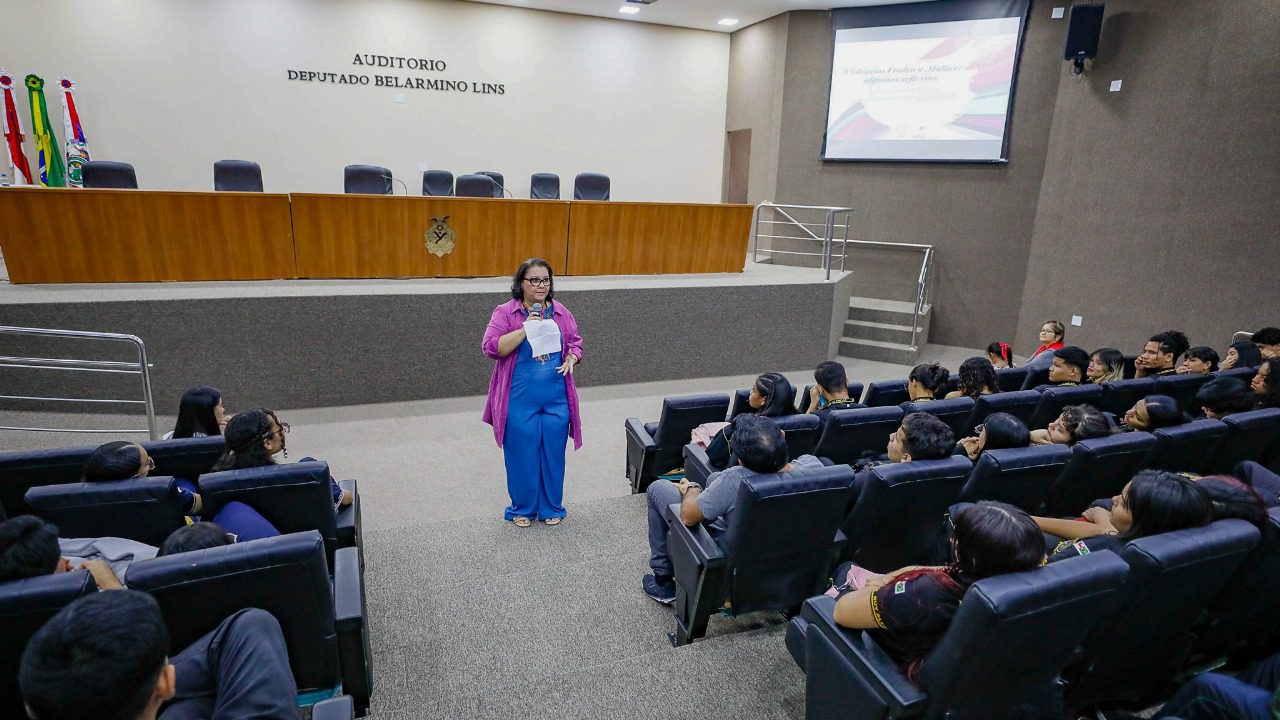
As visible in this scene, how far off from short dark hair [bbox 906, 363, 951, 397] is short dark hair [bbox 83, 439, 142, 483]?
349cm

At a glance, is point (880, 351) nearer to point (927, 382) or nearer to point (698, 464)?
point (927, 382)

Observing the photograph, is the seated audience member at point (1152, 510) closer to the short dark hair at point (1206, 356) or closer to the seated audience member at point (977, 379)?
the seated audience member at point (977, 379)

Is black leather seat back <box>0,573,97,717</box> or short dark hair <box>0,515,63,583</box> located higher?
short dark hair <box>0,515,63,583</box>

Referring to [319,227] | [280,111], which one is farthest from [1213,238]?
[280,111]

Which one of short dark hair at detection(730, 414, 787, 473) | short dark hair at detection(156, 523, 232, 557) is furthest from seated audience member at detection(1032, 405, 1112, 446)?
short dark hair at detection(156, 523, 232, 557)

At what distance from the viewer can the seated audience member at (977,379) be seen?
3.68 m

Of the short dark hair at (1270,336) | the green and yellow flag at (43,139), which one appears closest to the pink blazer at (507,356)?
the short dark hair at (1270,336)

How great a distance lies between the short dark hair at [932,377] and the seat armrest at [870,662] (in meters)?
2.16

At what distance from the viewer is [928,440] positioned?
2.45 metres

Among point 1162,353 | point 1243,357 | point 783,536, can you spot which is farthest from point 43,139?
point 1243,357

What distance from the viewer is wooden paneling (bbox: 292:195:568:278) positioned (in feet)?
17.7

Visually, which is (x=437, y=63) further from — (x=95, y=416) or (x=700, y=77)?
(x=95, y=416)

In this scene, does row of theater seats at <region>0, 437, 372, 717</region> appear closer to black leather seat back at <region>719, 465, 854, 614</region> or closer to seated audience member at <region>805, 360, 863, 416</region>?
black leather seat back at <region>719, 465, 854, 614</region>

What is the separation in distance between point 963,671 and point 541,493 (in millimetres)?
2401
